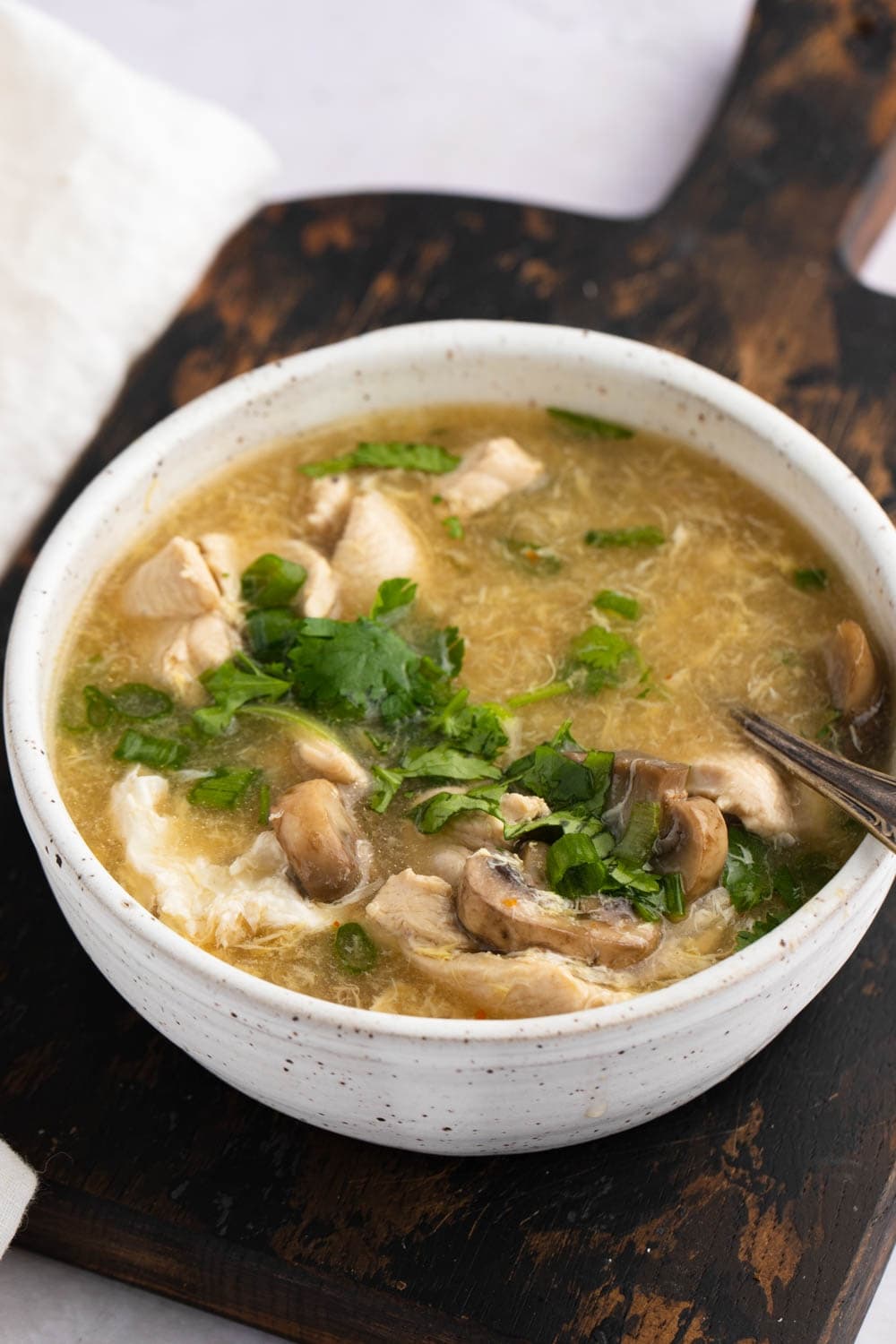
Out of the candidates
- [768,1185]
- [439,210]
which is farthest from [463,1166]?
[439,210]

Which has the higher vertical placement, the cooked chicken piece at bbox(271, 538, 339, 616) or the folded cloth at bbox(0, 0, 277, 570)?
the cooked chicken piece at bbox(271, 538, 339, 616)

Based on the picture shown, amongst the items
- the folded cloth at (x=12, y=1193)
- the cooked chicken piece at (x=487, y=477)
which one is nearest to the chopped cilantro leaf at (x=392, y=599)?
the cooked chicken piece at (x=487, y=477)

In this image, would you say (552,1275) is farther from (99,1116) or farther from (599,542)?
(599,542)

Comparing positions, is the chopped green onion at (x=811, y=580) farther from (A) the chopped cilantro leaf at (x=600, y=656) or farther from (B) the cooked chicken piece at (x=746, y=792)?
(B) the cooked chicken piece at (x=746, y=792)

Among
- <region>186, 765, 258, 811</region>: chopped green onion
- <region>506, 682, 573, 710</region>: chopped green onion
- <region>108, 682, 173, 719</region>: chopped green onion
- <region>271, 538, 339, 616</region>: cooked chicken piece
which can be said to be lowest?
<region>108, 682, 173, 719</region>: chopped green onion

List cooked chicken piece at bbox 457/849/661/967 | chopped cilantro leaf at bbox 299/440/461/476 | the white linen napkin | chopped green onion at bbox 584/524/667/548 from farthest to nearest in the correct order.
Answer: the white linen napkin
chopped cilantro leaf at bbox 299/440/461/476
chopped green onion at bbox 584/524/667/548
cooked chicken piece at bbox 457/849/661/967

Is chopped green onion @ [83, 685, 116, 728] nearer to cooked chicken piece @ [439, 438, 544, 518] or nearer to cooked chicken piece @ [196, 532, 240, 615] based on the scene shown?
cooked chicken piece @ [196, 532, 240, 615]

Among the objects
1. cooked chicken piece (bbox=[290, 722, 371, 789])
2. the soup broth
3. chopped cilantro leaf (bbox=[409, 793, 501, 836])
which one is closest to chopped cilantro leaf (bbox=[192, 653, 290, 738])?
the soup broth
